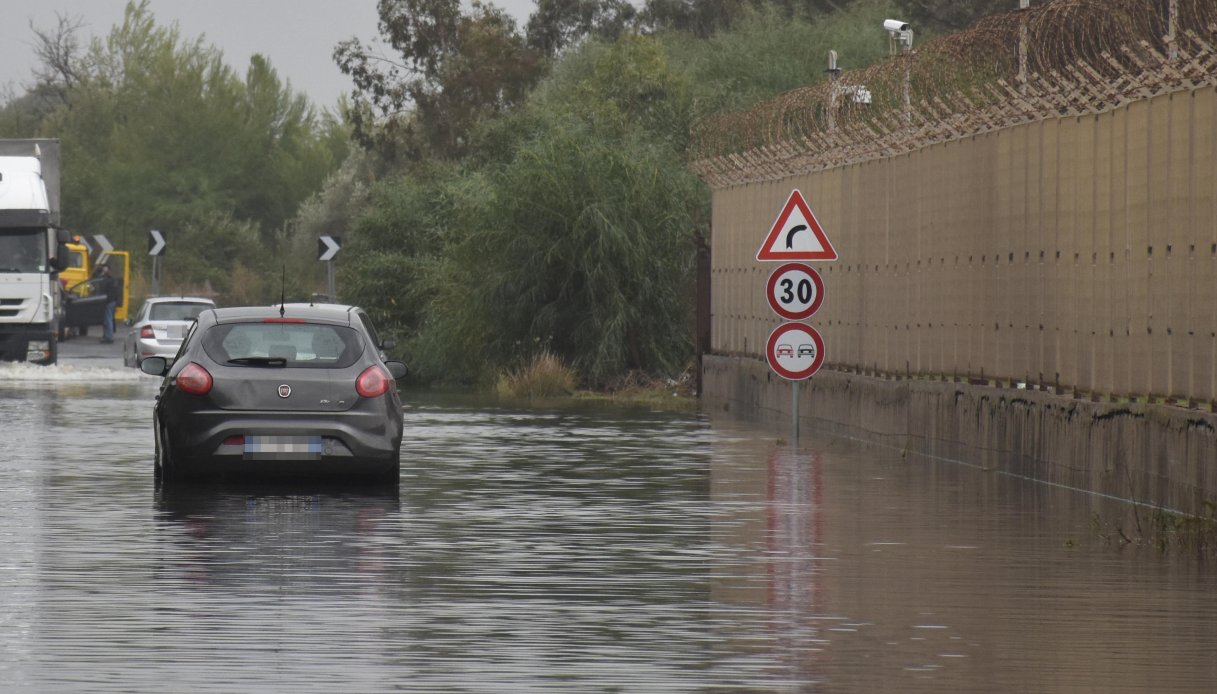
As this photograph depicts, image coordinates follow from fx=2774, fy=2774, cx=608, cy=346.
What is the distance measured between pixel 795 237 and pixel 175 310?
79.3ft

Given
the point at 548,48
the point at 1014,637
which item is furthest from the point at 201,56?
the point at 1014,637

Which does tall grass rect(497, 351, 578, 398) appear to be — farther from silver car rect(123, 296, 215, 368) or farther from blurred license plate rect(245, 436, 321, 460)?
blurred license plate rect(245, 436, 321, 460)

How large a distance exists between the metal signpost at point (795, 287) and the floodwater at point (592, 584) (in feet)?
13.2

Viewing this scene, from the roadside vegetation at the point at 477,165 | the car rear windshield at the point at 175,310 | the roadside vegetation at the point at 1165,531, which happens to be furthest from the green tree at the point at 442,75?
the roadside vegetation at the point at 1165,531

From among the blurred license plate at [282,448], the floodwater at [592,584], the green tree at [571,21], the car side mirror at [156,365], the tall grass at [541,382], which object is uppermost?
the green tree at [571,21]

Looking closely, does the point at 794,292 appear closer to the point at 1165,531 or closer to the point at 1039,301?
the point at 1039,301

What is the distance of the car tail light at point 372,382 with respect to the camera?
2028 cm

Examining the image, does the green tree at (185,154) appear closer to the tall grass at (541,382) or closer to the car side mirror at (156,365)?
the tall grass at (541,382)

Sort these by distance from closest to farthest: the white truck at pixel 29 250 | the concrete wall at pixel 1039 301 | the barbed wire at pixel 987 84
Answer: the concrete wall at pixel 1039 301 < the barbed wire at pixel 987 84 < the white truck at pixel 29 250

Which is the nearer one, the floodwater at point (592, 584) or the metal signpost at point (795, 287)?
the floodwater at point (592, 584)

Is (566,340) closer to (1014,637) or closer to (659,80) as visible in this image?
(659,80)

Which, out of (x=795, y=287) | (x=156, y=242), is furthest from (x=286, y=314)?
(x=156, y=242)

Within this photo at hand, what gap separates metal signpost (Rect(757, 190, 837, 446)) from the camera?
89.7ft

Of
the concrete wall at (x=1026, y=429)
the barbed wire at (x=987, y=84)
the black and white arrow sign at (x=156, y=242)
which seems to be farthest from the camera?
the black and white arrow sign at (x=156, y=242)
